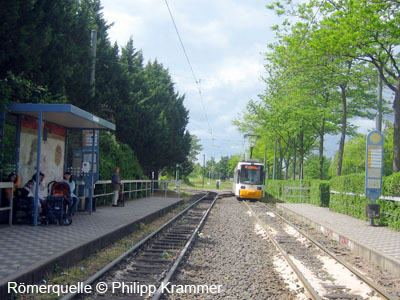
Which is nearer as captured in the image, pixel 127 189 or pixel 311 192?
pixel 127 189

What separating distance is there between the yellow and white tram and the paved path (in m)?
18.4

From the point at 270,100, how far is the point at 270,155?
18153 mm

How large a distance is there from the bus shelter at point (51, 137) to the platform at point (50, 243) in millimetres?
1071

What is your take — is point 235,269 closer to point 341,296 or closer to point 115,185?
point 341,296

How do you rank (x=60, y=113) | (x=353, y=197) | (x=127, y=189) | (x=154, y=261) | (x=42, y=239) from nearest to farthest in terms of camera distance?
(x=154, y=261)
(x=42, y=239)
(x=60, y=113)
(x=353, y=197)
(x=127, y=189)

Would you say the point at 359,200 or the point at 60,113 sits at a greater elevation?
the point at 60,113

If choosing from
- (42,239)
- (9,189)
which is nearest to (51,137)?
(9,189)

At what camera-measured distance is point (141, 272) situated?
7.13 metres

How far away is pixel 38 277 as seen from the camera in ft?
19.4

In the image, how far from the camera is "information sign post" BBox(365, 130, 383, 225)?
13.1 metres

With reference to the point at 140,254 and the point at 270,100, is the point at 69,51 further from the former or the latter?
the point at 270,100

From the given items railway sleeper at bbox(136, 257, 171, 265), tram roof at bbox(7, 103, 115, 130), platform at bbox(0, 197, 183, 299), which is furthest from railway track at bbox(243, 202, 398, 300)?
tram roof at bbox(7, 103, 115, 130)

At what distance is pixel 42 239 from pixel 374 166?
10.3m

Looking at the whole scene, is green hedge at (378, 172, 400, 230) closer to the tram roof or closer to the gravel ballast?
the gravel ballast
